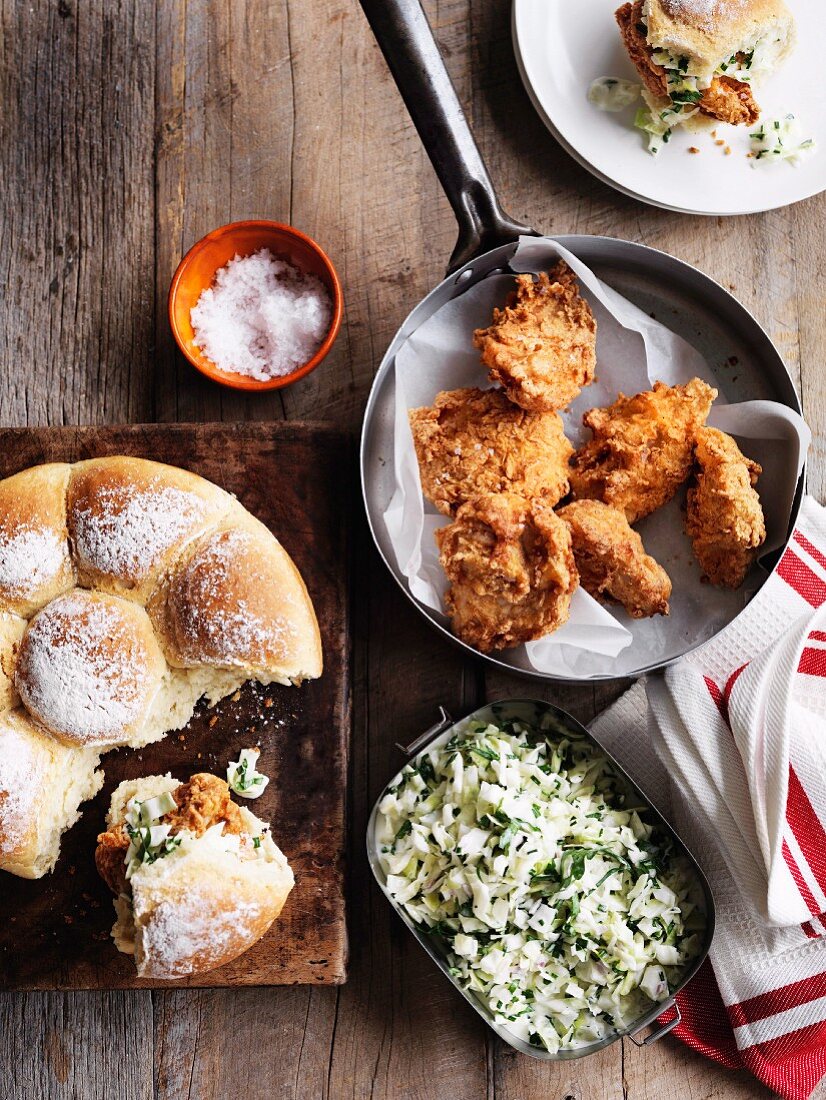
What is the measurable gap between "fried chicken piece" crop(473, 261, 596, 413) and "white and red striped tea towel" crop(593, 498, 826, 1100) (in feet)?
2.02

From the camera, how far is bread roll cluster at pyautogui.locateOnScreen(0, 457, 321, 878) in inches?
71.4

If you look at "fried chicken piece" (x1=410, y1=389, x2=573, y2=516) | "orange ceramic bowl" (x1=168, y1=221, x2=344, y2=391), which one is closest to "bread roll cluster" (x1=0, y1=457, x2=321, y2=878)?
"orange ceramic bowl" (x1=168, y1=221, x2=344, y2=391)

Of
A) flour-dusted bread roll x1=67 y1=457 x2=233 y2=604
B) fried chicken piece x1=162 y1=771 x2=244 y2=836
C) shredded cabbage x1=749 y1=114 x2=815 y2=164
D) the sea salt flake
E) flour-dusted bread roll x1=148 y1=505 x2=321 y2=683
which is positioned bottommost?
fried chicken piece x1=162 y1=771 x2=244 y2=836

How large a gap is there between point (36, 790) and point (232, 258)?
1.19 meters

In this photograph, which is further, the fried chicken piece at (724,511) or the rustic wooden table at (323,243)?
the rustic wooden table at (323,243)

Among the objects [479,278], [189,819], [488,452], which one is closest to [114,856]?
[189,819]

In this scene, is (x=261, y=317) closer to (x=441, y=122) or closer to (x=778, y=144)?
(x=441, y=122)

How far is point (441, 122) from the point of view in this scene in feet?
6.06

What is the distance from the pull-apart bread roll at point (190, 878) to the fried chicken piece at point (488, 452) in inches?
29.7

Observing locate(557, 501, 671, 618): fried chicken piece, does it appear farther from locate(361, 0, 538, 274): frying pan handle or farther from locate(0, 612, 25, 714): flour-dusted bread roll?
locate(0, 612, 25, 714): flour-dusted bread roll

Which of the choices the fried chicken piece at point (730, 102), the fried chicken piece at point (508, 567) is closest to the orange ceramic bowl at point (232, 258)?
the fried chicken piece at point (508, 567)

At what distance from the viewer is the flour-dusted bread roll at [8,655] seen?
1.86 m

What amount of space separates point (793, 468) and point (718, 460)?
0.57 ft

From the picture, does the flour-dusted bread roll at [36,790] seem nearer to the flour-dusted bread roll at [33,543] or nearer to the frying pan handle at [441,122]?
the flour-dusted bread roll at [33,543]
